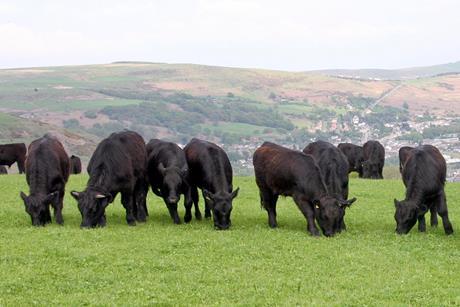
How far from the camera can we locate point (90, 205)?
717 inches

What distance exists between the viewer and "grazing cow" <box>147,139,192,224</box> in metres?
19.6

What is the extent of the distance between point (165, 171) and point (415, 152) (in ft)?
22.6

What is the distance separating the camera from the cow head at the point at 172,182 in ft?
63.8

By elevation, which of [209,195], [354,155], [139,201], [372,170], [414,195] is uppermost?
[414,195]

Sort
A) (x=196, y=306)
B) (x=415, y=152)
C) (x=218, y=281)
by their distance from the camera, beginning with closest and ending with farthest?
(x=196, y=306)
(x=218, y=281)
(x=415, y=152)

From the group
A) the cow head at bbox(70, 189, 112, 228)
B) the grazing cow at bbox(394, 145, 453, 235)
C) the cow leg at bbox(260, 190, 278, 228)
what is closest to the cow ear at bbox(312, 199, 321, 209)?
the grazing cow at bbox(394, 145, 453, 235)

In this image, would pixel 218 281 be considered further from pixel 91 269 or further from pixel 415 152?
pixel 415 152

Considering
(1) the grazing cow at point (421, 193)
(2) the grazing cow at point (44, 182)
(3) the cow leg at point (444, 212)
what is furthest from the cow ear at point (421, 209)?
(2) the grazing cow at point (44, 182)

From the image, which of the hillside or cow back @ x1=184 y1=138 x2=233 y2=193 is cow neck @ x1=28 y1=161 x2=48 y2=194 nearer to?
cow back @ x1=184 y1=138 x2=233 y2=193

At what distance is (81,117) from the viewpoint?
152750 mm

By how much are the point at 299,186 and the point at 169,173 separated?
370 cm

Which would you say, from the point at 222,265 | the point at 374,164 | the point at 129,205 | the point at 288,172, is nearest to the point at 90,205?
the point at 129,205

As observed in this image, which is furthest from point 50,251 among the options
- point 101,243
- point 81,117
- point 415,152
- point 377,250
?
point 81,117

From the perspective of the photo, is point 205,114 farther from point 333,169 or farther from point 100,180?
point 100,180
